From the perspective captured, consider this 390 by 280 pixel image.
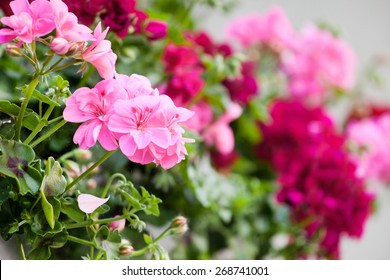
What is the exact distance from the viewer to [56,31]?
0.47 m

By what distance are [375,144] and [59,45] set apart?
0.69m

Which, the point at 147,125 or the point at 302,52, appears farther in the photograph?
the point at 302,52

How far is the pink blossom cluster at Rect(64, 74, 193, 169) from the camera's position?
454 mm

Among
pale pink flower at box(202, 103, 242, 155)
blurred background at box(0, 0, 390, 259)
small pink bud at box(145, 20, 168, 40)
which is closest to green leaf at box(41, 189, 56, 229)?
small pink bud at box(145, 20, 168, 40)

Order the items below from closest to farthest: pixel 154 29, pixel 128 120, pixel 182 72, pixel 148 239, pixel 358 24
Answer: pixel 128 120 < pixel 148 239 < pixel 154 29 < pixel 182 72 < pixel 358 24

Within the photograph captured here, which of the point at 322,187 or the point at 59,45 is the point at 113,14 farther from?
the point at 322,187

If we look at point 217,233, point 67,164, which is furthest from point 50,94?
point 217,233

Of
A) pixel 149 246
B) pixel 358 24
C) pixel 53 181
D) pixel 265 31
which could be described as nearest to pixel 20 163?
pixel 53 181

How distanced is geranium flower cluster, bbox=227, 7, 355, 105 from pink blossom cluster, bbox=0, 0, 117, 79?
558 millimetres

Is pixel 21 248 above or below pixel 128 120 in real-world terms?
below

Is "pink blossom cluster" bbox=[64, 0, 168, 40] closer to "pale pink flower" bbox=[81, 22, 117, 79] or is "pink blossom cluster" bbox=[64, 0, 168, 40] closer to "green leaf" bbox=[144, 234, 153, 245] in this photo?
"pale pink flower" bbox=[81, 22, 117, 79]

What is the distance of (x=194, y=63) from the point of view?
0.80 meters

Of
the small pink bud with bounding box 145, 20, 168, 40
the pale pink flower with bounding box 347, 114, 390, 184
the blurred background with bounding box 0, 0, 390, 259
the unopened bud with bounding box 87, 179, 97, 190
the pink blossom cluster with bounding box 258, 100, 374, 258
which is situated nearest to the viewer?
the unopened bud with bounding box 87, 179, 97, 190
